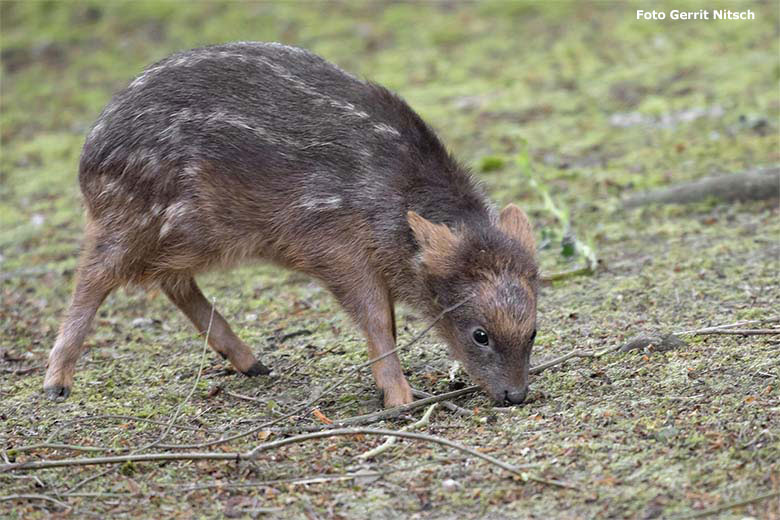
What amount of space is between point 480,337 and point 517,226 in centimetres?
71

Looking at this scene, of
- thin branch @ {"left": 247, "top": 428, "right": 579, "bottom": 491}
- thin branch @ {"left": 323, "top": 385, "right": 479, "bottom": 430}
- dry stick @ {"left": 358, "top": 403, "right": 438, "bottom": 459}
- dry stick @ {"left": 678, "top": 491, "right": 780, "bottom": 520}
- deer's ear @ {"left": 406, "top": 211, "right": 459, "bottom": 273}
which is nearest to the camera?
dry stick @ {"left": 678, "top": 491, "right": 780, "bottom": 520}

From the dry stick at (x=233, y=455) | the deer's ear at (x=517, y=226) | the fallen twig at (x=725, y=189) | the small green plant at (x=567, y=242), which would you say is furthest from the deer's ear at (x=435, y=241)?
the fallen twig at (x=725, y=189)

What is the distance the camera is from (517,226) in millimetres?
6270

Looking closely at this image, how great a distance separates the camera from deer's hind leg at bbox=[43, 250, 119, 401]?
6.52 m

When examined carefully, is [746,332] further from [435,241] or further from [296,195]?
[296,195]

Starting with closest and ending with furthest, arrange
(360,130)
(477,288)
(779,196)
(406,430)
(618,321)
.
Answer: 1. (406,430)
2. (477,288)
3. (360,130)
4. (618,321)
5. (779,196)

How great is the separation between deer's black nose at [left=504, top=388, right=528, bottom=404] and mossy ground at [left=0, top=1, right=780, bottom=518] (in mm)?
83

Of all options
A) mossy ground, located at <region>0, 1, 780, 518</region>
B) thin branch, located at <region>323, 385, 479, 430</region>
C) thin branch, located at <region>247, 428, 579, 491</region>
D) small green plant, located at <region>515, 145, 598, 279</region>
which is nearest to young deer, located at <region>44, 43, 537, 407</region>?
thin branch, located at <region>323, 385, 479, 430</region>

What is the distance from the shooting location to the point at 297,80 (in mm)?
6477

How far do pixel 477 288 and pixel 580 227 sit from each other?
3.32 meters

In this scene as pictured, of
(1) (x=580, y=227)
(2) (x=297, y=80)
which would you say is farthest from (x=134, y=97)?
(1) (x=580, y=227)

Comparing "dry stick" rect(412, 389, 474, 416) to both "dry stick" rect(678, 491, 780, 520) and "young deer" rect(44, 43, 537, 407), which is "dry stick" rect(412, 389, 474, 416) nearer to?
"young deer" rect(44, 43, 537, 407)

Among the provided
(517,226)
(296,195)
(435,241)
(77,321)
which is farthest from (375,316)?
(77,321)

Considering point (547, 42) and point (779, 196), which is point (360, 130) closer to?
point (779, 196)
